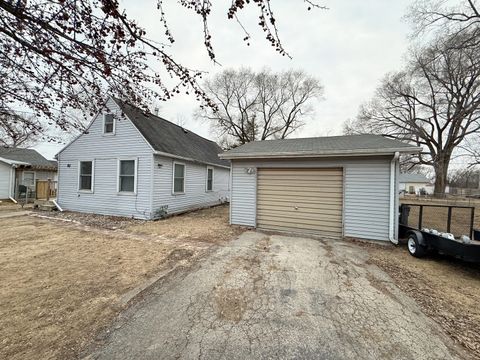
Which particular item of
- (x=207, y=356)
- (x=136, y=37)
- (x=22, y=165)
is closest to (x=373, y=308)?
(x=207, y=356)

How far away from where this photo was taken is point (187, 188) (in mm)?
11383

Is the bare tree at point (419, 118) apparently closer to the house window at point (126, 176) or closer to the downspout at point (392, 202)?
the downspout at point (392, 202)

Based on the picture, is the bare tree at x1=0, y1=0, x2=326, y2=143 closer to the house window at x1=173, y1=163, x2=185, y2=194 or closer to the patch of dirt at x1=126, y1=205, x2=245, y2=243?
the patch of dirt at x1=126, y1=205, x2=245, y2=243

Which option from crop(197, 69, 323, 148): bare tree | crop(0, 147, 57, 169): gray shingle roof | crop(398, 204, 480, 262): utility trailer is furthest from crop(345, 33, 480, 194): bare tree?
crop(0, 147, 57, 169): gray shingle roof

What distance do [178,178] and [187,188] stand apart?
0.88 m

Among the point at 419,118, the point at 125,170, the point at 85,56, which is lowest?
the point at 125,170

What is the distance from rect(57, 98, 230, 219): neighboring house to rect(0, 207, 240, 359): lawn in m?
1.79

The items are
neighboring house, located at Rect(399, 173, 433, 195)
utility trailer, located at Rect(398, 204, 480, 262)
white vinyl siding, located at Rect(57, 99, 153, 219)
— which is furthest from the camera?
neighboring house, located at Rect(399, 173, 433, 195)

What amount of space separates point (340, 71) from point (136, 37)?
1050 cm

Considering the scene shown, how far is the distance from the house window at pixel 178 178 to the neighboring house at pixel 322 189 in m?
3.67

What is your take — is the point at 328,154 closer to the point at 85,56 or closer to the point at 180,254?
the point at 180,254

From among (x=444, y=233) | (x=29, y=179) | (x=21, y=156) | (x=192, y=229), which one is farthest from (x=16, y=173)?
(x=444, y=233)

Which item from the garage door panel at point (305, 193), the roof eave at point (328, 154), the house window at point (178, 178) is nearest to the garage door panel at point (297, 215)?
Result: the garage door panel at point (305, 193)

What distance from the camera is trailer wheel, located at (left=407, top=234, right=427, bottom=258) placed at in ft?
16.5
